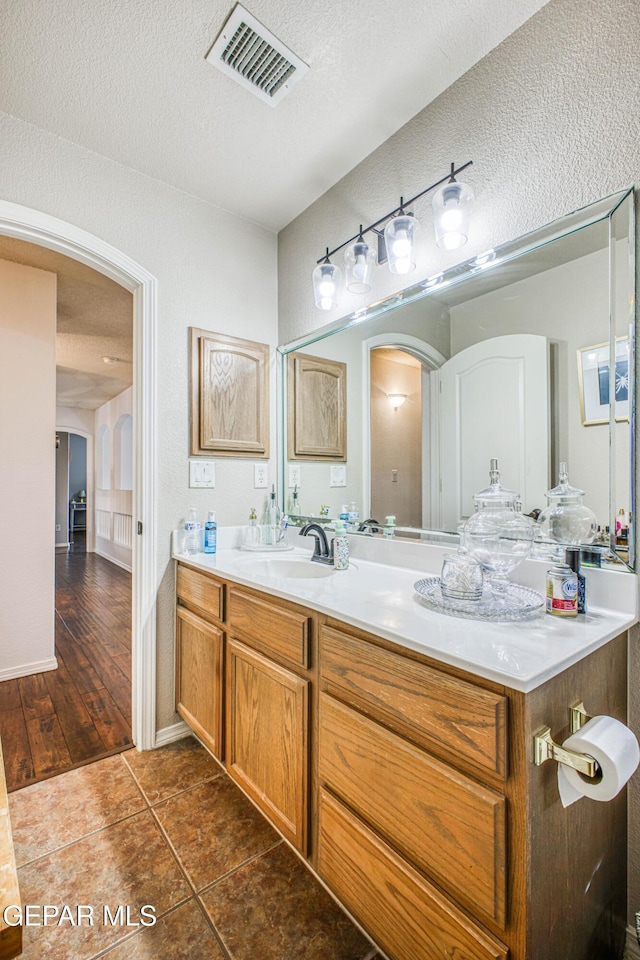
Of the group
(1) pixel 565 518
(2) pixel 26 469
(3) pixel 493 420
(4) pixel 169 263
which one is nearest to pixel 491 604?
(1) pixel 565 518

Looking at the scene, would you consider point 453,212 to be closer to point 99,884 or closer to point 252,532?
point 252,532

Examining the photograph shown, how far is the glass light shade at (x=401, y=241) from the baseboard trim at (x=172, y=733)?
220 cm

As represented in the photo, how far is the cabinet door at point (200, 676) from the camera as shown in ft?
5.49

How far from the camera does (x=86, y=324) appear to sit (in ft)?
12.8

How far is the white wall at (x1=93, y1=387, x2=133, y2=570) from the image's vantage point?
629 cm

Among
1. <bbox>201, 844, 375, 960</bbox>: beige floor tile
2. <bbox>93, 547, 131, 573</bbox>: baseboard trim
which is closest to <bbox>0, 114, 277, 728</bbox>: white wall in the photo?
<bbox>201, 844, 375, 960</bbox>: beige floor tile

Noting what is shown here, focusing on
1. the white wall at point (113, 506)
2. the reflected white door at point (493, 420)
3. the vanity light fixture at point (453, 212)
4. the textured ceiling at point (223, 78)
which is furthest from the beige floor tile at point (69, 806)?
the white wall at point (113, 506)

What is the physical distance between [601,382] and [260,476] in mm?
1621

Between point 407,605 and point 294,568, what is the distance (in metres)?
0.83

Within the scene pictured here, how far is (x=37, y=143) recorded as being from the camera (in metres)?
1.74

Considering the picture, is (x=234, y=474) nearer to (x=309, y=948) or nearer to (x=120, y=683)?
(x=120, y=683)

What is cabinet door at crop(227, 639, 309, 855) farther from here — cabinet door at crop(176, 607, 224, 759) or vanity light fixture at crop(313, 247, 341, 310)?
vanity light fixture at crop(313, 247, 341, 310)

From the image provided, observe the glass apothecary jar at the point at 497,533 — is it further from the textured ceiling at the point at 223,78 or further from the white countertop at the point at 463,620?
the textured ceiling at the point at 223,78

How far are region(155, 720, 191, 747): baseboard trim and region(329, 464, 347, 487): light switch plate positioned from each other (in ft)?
4.41
